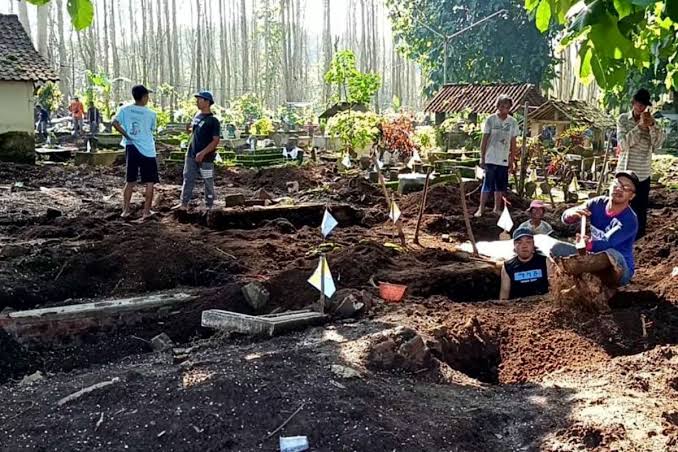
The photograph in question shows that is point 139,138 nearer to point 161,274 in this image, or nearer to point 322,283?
point 161,274

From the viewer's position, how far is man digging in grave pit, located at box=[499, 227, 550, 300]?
6586 mm

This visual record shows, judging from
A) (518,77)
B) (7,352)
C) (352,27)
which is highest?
(352,27)

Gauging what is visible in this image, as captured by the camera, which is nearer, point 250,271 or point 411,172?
point 250,271

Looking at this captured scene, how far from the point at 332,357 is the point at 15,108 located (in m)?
16.9

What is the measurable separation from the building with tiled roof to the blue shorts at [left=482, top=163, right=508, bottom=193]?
41.8 ft

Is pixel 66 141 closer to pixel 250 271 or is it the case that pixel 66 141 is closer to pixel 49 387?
pixel 250 271

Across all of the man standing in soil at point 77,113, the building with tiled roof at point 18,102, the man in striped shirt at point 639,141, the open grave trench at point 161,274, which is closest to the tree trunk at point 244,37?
the man standing in soil at point 77,113

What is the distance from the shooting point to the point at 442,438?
3.75m

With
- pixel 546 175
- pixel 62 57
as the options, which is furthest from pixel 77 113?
pixel 62 57

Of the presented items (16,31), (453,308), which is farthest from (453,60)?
(453,308)

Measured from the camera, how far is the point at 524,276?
6.61m

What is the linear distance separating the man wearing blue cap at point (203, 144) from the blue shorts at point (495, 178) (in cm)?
355

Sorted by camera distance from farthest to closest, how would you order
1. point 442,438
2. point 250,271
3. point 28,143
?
point 28,143 < point 250,271 < point 442,438

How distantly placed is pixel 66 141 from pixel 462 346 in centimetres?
2376
